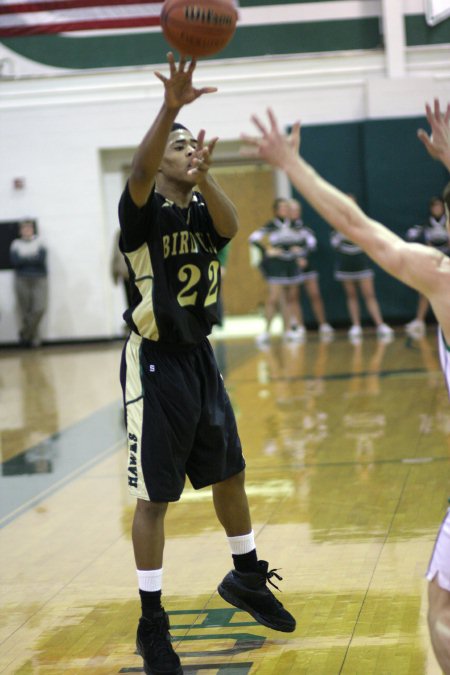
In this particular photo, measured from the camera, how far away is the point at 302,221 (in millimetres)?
15328

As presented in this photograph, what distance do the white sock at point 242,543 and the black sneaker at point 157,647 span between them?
17.7 inches

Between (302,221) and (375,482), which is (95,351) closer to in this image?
(302,221)

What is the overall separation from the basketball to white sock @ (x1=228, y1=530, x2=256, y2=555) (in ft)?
5.71

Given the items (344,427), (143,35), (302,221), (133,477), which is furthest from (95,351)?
Result: (133,477)

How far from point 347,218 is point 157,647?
1.68 meters

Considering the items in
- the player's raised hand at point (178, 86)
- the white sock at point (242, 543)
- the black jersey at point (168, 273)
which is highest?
the player's raised hand at point (178, 86)

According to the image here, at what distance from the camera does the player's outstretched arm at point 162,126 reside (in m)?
3.19

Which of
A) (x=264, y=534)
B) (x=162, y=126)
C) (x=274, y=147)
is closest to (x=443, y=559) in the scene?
(x=274, y=147)

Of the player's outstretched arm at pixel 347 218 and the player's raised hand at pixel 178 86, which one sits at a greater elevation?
the player's raised hand at pixel 178 86

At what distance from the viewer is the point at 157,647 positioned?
3.50 m

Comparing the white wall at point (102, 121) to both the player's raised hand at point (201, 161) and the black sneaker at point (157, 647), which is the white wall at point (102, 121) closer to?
the player's raised hand at point (201, 161)

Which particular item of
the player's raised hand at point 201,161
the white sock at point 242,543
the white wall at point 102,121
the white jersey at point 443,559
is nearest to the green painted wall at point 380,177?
the white wall at point 102,121

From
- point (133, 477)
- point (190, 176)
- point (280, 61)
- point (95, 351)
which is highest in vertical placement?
point (280, 61)

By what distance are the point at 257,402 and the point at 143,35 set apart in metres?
8.17
